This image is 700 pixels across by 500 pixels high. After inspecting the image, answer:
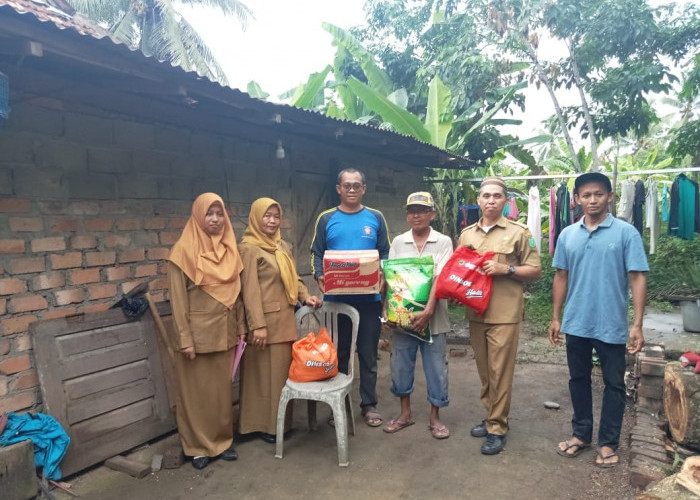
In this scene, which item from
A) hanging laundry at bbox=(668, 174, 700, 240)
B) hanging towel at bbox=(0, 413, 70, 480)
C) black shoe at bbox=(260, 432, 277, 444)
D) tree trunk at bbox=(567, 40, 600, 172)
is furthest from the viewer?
tree trunk at bbox=(567, 40, 600, 172)

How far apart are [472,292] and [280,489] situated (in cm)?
168

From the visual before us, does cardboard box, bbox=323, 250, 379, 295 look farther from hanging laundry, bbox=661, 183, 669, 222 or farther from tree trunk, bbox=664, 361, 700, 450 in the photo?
hanging laundry, bbox=661, 183, 669, 222

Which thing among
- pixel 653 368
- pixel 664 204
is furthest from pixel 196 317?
pixel 664 204

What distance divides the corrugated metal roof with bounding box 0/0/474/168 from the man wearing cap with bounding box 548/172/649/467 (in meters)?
2.16

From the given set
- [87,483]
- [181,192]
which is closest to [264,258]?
[181,192]

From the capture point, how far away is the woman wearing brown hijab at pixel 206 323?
2986 mm

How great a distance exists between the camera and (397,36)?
1170 centimetres

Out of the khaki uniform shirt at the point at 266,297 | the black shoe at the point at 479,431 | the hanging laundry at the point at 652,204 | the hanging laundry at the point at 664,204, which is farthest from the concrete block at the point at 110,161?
the hanging laundry at the point at 664,204

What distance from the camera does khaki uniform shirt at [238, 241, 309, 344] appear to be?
3.21 meters

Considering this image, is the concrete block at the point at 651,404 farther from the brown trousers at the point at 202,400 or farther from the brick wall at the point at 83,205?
the brick wall at the point at 83,205

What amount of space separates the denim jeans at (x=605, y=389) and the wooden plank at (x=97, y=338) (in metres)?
2.94

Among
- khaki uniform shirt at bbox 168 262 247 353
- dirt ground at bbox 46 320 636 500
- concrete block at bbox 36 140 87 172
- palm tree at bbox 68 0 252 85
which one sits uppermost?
palm tree at bbox 68 0 252 85

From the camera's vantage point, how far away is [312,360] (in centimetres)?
316

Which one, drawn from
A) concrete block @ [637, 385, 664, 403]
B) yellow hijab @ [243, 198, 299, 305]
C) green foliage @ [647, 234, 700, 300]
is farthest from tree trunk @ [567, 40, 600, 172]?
yellow hijab @ [243, 198, 299, 305]
